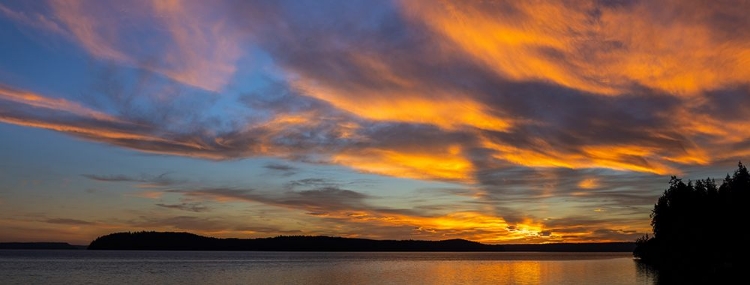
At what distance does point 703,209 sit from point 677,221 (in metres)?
10.6

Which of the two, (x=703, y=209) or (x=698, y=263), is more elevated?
(x=703, y=209)

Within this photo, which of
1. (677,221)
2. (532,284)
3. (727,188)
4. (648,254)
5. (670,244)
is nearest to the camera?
(532,284)

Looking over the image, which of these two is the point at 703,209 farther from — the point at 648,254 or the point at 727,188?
the point at 648,254

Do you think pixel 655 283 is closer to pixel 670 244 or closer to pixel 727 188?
pixel 727 188

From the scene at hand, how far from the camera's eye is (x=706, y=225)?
329 ft

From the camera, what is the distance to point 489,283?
295 ft

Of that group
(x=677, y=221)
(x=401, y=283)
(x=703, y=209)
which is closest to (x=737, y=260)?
(x=703, y=209)

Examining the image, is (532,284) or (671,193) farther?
(671,193)

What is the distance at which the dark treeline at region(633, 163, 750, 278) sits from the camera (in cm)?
9169

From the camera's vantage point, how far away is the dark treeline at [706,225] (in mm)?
91688

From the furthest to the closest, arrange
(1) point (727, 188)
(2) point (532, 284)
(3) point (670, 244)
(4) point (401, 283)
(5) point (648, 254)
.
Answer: (5) point (648, 254) < (3) point (670, 244) < (1) point (727, 188) < (4) point (401, 283) < (2) point (532, 284)

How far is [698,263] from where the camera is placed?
372 ft

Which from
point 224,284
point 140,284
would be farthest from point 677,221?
point 140,284

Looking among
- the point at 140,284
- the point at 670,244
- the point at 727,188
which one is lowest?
the point at 140,284
